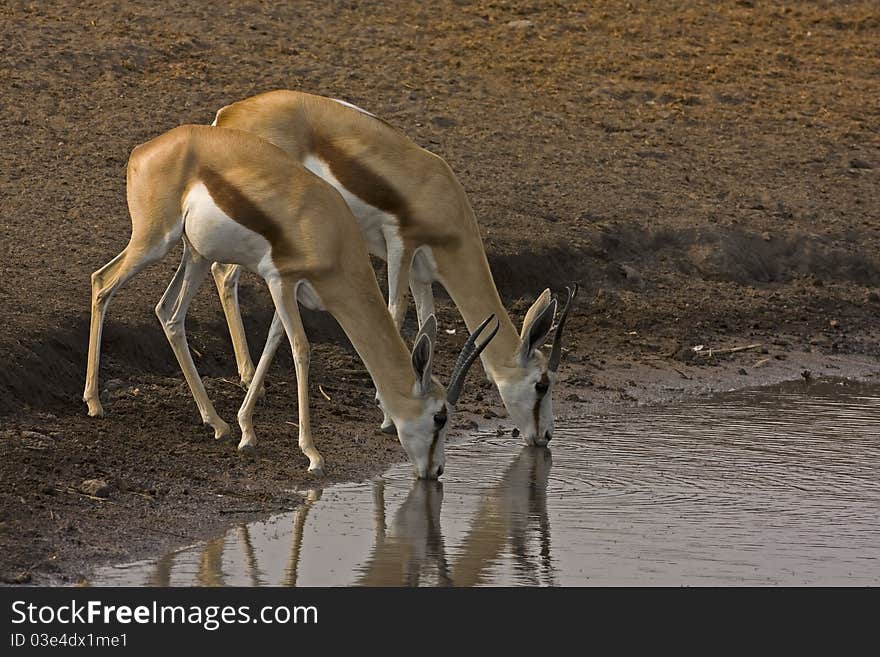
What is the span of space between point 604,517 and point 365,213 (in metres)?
2.47

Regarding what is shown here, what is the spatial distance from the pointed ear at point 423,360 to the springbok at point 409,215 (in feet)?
3.56

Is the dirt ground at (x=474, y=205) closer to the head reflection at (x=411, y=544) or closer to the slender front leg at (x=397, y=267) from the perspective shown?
the head reflection at (x=411, y=544)

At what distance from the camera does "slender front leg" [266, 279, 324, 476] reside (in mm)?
7930

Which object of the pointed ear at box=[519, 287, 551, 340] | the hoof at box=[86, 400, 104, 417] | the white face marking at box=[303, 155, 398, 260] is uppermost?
the white face marking at box=[303, 155, 398, 260]

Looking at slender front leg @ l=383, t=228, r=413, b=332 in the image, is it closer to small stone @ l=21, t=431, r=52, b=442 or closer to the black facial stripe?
the black facial stripe

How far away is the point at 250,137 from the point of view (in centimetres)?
817

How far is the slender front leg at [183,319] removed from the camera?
8398mm

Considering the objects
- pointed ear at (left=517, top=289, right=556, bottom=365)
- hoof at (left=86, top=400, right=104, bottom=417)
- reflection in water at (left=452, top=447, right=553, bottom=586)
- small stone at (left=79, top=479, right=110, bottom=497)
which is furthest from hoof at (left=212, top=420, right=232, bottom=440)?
pointed ear at (left=517, top=289, right=556, bottom=365)

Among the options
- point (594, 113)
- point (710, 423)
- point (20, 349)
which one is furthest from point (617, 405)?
point (594, 113)

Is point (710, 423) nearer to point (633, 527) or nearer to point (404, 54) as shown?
point (633, 527)

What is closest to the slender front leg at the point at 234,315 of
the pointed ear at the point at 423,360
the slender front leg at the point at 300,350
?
the slender front leg at the point at 300,350

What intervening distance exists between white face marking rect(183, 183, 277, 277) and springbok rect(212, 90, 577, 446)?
104cm

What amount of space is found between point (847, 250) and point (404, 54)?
499 centimetres

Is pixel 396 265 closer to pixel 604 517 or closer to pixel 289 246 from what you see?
pixel 289 246
